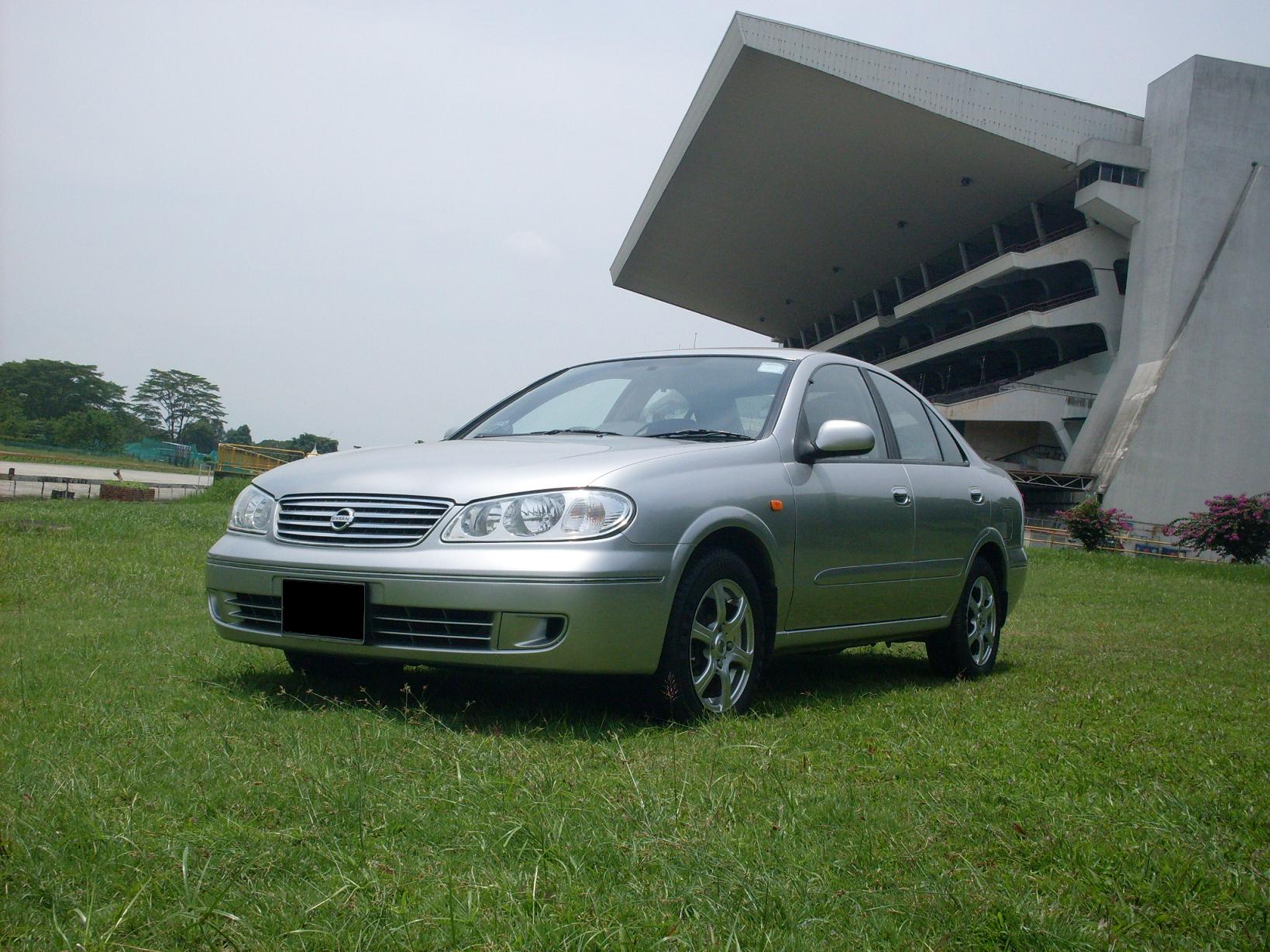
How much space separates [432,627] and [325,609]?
1.48ft

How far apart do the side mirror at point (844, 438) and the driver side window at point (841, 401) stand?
9.8 inches

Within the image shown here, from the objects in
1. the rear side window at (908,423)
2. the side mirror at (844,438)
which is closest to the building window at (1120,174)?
the rear side window at (908,423)

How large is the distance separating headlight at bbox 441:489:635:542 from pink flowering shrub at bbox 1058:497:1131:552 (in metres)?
28.9

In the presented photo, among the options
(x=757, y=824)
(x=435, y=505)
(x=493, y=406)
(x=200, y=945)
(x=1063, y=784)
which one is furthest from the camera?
(x=493, y=406)

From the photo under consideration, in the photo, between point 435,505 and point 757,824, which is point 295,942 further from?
point 435,505

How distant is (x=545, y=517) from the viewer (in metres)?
4.25

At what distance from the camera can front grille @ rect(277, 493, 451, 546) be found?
4363mm

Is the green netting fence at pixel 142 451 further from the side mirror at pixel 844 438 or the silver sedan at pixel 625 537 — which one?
the side mirror at pixel 844 438

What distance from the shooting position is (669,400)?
5.54 m

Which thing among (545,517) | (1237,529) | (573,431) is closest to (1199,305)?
(1237,529)

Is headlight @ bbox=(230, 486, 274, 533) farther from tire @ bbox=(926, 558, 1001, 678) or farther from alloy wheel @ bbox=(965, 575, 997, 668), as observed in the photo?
alloy wheel @ bbox=(965, 575, 997, 668)

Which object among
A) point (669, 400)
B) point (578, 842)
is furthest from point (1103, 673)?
point (578, 842)

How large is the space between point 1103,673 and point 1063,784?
3.39 meters

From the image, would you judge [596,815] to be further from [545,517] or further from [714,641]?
[714,641]
